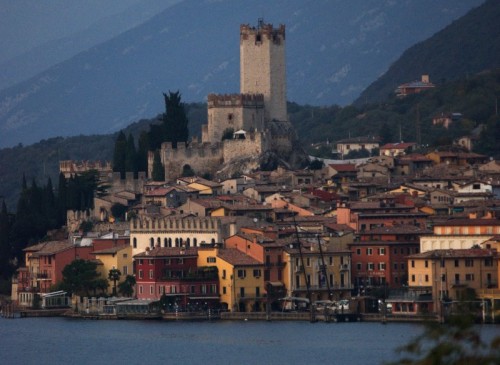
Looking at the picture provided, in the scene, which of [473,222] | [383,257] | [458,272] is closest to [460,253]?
[458,272]

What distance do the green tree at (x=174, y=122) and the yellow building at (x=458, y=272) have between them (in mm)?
28994

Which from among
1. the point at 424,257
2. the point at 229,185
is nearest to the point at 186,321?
the point at 424,257

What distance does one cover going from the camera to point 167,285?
74.2m

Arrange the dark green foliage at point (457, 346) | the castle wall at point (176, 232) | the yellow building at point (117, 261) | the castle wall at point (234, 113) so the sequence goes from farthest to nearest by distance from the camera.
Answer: the castle wall at point (234, 113) < the yellow building at point (117, 261) < the castle wall at point (176, 232) < the dark green foliage at point (457, 346)

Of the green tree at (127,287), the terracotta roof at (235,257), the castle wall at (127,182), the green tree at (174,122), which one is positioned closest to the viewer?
the terracotta roof at (235,257)

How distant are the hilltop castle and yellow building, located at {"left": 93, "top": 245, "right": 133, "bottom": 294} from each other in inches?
680

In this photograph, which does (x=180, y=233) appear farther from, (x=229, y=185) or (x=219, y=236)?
(x=229, y=185)

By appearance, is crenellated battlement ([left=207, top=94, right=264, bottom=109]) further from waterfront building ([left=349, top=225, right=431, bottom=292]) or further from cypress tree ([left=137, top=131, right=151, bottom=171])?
waterfront building ([left=349, top=225, right=431, bottom=292])

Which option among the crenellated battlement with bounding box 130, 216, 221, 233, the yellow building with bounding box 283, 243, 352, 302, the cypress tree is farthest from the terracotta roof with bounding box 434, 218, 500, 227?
the cypress tree

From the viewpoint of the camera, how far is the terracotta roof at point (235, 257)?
73.2 metres

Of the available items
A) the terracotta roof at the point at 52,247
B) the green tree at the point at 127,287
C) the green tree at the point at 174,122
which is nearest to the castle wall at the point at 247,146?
the green tree at the point at 174,122

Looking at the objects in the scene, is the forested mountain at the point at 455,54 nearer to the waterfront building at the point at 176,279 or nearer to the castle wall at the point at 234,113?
the castle wall at the point at 234,113

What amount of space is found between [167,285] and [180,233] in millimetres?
4730

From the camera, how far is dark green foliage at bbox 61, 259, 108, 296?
255 feet
